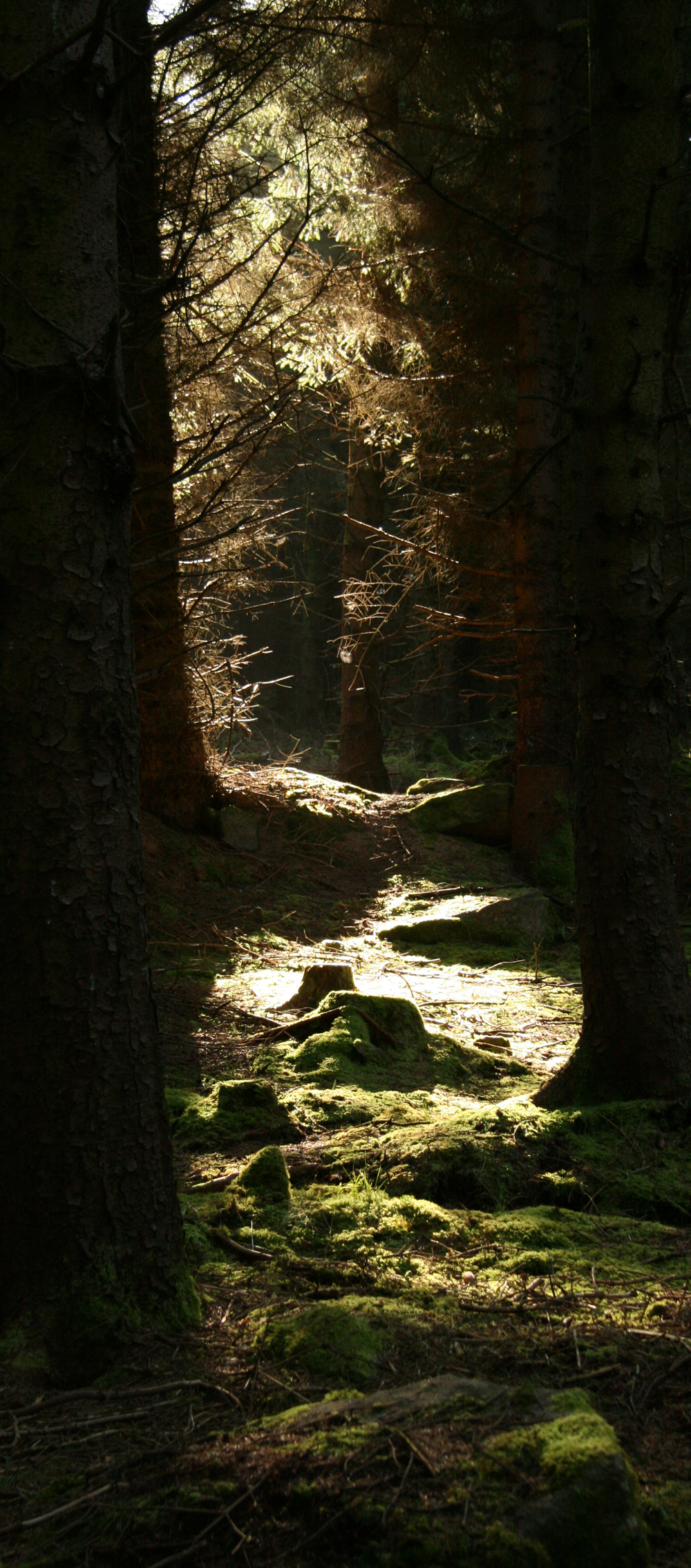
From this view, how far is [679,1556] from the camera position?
1.57 m

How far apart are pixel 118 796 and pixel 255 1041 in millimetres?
2877

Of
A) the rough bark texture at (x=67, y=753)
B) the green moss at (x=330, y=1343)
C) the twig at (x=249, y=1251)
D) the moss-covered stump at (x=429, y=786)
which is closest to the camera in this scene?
the green moss at (x=330, y=1343)

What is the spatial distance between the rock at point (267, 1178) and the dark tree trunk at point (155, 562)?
362 centimetres

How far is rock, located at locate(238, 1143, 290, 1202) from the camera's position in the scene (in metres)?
3.12

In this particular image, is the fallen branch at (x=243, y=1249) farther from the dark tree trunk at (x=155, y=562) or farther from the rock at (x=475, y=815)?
the rock at (x=475, y=815)

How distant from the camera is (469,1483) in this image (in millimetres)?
1638

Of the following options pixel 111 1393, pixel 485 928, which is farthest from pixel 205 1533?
pixel 485 928

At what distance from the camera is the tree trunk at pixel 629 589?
381cm

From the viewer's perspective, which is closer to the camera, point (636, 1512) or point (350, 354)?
point (636, 1512)

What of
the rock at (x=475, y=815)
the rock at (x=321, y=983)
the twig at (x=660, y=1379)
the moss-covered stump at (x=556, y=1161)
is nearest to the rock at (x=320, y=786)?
the rock at (x=475, y=815)

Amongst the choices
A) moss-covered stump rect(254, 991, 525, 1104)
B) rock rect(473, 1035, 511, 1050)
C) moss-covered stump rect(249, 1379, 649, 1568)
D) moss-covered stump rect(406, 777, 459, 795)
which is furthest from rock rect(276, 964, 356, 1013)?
moss-covered stump rect(406, 777, 459, 795)

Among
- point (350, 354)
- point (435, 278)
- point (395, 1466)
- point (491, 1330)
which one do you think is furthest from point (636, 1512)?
point (350, 354)

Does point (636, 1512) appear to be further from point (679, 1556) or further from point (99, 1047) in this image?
point (99, 1047)

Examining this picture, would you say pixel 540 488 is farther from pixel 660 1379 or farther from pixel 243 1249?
pixel 660 1379
